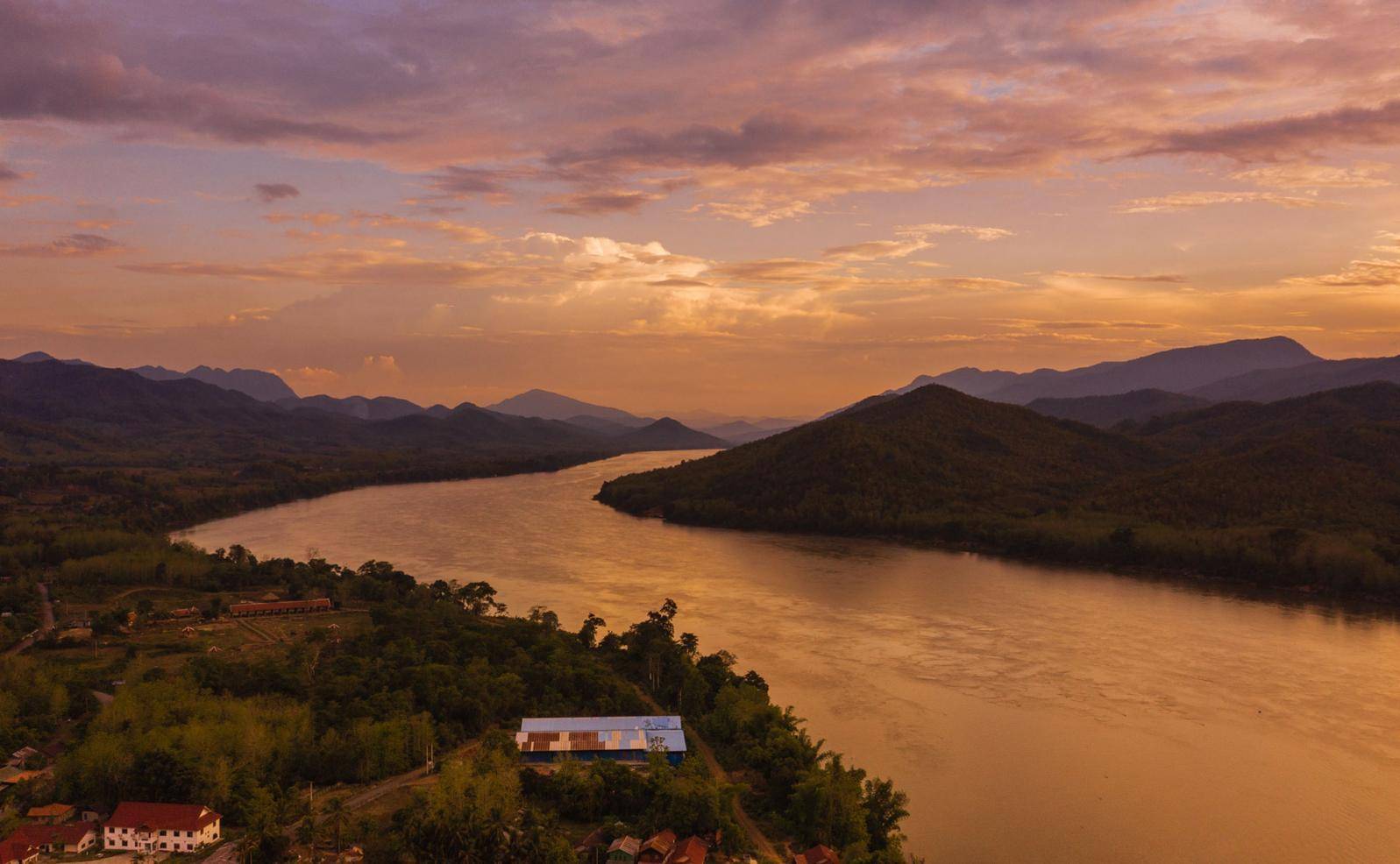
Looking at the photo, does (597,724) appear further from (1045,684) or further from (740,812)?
(1045,684)

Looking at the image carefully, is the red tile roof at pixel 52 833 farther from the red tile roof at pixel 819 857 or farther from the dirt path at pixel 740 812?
the red tile roof at pixel 819 857

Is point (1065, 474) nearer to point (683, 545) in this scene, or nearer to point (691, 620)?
point (683, 545)

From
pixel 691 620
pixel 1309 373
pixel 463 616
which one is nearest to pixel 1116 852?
pixel 691 620

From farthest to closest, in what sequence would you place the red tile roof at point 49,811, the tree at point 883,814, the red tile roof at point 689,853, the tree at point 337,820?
the tree at point 883,814 → the red tile roof at point 49,811 → the tree at point 337,820 → the red tile roof at point 689,853

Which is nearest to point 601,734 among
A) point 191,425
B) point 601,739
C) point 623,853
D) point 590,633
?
point 601,739

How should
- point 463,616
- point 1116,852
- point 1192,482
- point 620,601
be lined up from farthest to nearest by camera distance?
point 1192,482 → point 620,601 → point 463,616 → point 1116,852

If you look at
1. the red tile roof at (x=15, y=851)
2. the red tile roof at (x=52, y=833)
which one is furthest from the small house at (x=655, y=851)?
the red tile roof at (x=15, y=851)
